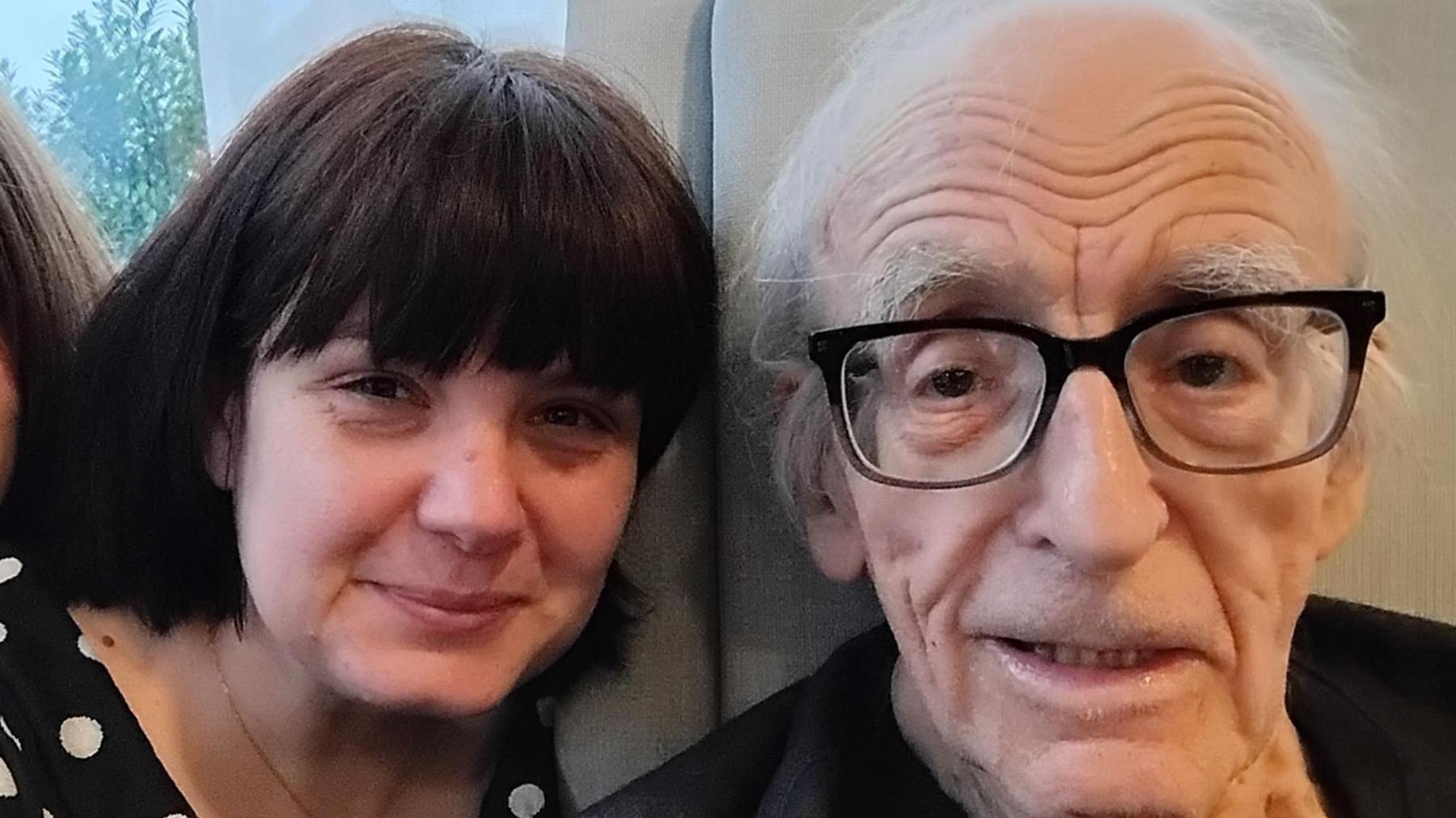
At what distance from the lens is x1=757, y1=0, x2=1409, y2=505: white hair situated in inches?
39.5

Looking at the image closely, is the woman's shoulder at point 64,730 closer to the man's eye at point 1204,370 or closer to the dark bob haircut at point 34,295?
the dark bob haircut at point 34,295

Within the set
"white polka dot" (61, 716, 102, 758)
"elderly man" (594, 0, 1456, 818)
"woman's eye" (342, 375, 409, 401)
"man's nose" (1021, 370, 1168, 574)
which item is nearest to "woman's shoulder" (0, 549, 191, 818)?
"white polka dot" (61, 716, 102, 758)

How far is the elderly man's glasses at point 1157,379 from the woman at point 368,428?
222 millimetres

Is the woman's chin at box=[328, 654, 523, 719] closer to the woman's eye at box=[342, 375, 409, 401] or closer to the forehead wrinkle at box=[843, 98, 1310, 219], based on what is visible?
the woman's eye at box=[342, 375, 409, 401]

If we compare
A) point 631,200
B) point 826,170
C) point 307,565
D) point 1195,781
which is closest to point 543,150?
point 631,200

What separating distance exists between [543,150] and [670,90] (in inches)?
11.5

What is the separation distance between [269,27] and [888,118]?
3.17 ft

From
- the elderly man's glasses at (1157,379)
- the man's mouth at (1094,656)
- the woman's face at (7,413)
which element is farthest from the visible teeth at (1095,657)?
the woman's face at (7,413)

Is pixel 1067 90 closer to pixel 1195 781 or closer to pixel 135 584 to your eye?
pixel 1195 781

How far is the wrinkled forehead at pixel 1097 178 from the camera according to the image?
0.91m

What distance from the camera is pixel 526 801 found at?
124 centimetres

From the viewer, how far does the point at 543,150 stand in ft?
3.54

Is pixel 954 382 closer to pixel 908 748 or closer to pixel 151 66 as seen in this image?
pixel 908 748

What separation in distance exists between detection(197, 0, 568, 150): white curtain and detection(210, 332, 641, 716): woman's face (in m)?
0.71
